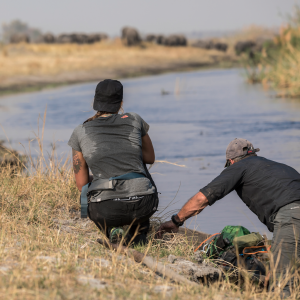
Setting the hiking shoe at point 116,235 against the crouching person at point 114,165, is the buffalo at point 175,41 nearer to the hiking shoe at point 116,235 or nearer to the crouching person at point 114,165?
the crouching person at point 114,165

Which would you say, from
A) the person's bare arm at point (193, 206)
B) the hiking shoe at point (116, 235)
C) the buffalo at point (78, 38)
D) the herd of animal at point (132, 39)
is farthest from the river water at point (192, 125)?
the buffalo at point (78, 38)

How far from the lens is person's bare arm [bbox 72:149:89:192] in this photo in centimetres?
453

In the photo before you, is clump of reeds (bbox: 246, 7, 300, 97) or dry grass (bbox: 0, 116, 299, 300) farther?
clump of reeds (bbox: 246, 7, 300, 97)

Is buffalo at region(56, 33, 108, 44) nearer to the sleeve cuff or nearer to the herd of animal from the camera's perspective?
the herd of animal

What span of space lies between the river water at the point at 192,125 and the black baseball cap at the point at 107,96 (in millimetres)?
440

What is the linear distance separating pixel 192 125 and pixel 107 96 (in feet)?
27.9

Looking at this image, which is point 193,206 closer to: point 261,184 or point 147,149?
point 261,184

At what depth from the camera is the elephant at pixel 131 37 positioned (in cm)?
4256

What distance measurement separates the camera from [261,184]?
4.21 m

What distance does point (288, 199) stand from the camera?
4.09 metres

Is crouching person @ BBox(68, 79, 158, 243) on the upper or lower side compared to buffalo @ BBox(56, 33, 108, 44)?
lower

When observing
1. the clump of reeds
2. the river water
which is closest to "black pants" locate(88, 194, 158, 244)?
the river water

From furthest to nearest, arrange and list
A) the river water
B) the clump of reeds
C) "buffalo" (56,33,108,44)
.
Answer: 1. "buffalo" (56,33,108,44)
2. the clump of reeds
3. the river water

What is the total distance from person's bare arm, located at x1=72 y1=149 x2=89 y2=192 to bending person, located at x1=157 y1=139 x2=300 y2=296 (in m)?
0.84
